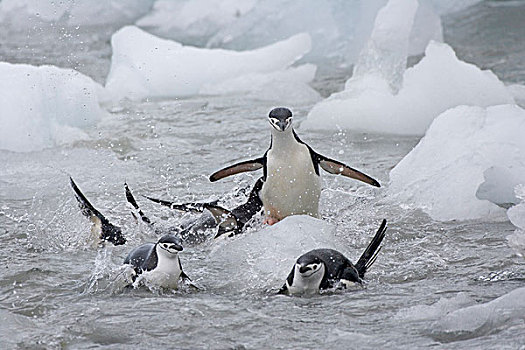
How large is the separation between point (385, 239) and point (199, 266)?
3.14 feet

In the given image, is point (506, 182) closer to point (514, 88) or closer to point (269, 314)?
point (269, 314)

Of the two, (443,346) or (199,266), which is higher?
(443,346)

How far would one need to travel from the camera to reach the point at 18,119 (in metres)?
6.62

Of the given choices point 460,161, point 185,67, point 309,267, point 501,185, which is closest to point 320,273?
point 309,267

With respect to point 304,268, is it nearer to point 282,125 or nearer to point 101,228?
point 282,125

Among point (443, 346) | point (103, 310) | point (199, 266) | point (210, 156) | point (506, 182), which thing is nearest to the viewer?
point (443, 346)

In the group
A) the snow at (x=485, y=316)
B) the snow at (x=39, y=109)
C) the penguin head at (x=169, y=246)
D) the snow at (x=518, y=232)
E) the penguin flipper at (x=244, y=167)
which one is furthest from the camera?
the snow at (x=39, y=109)

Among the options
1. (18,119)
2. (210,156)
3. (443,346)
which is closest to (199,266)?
(443,346)

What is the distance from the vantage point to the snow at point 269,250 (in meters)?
3.78

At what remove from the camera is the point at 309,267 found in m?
3.46

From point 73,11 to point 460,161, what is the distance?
9.51 meters

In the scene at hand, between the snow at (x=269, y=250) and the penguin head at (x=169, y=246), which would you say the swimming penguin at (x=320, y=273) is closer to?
the snow at (x=269, y=250)

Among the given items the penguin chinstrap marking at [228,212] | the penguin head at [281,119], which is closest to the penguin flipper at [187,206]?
the penguin chinstrap marking at [228,212]

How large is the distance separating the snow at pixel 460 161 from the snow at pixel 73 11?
881 centimetres
